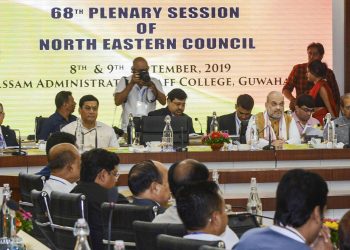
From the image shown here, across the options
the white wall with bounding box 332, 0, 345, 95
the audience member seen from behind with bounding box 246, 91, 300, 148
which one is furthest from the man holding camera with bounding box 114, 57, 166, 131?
the white wall with bounding box 332, 0, 345, 95

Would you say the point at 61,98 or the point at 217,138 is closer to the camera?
the point at 217,138

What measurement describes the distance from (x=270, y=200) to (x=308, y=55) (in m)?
5.05

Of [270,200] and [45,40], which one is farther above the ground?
[45,40]

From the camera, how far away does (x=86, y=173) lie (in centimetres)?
633

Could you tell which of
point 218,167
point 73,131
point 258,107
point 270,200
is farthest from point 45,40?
point 270,200

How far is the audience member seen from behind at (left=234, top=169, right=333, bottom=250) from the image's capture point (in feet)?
13.0

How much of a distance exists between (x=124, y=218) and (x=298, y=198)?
1496 millimetres

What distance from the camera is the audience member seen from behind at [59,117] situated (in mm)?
10812

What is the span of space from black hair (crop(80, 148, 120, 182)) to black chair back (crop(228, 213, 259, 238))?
122cm

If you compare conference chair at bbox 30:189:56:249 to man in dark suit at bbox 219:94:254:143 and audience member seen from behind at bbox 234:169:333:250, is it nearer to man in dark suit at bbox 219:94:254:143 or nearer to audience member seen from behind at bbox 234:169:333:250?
audience member seen from behind at bbox 234:169:333:250

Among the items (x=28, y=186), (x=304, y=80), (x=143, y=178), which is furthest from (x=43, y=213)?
(x=304, y=80)

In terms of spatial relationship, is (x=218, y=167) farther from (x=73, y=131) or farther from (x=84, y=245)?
(x=84, y=245)

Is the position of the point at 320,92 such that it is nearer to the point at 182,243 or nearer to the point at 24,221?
the point at 24,221

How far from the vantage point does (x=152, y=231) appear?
4621 millimetres
